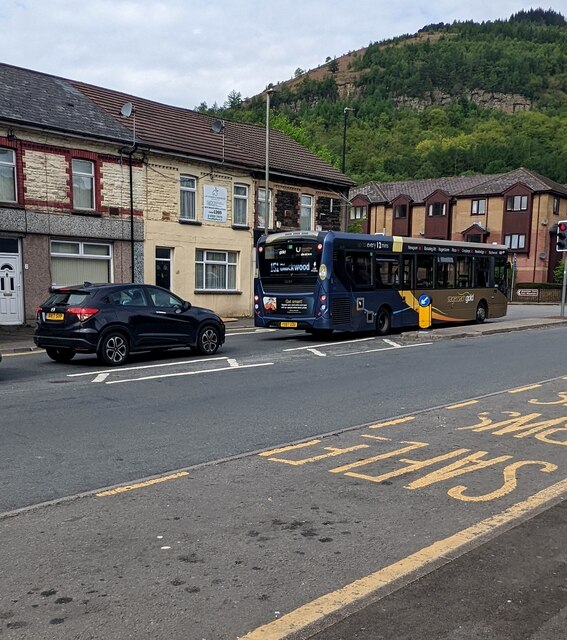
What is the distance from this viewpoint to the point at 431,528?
15.0 ft

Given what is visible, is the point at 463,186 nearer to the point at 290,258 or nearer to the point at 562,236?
the point at 562,236

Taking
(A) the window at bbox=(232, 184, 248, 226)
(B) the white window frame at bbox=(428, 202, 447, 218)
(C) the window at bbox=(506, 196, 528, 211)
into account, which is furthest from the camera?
(B) the white window frame at bbox=(428, 202, 447, 218)

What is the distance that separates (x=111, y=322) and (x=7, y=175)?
983 cm

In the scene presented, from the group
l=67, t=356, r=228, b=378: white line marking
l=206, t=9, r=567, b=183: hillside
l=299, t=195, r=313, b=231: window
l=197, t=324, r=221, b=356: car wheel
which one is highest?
l=206, t=9, r=567, b=183: hillside

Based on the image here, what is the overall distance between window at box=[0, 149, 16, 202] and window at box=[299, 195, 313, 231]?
13364 millimetres

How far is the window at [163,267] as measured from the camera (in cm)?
2450

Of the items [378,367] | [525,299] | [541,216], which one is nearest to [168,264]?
[378,367]

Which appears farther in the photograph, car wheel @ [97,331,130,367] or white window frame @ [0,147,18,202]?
white window frame @ [0,147,18,202]

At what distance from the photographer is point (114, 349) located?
43.2 feet

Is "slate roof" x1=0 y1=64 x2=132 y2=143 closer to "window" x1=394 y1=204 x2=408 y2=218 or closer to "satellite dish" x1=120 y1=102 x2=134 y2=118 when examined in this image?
"satellite dish" x1=120 y1=102 x2=134 y2=118

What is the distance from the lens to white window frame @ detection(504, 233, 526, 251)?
206 ft

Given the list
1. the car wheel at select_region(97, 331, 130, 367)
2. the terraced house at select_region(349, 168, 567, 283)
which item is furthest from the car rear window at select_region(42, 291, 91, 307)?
the terraced house at select_region(349, 168, 567, 283)

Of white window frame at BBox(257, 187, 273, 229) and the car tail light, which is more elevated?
white window frame at BBox(257, 187, 273, 229)

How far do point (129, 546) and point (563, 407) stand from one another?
703cm
